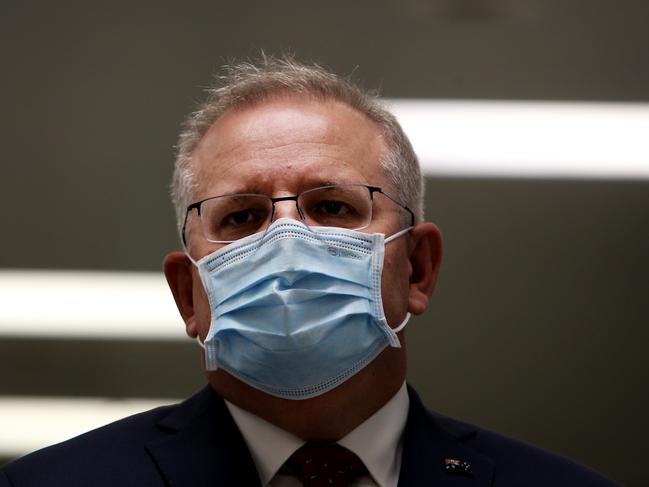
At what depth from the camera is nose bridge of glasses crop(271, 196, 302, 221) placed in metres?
1.98

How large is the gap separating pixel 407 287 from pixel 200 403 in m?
0.54

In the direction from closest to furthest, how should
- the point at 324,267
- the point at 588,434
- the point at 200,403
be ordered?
1. the point at 324,267
2. the point at 200,403
3. the point at 588,434

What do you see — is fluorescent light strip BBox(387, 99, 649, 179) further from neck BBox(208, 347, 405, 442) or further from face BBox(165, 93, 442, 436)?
neck BBox(208, 347, 405, 442)

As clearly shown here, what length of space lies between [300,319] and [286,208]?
0.86ft

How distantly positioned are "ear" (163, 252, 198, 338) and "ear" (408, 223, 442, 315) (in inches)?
20.6

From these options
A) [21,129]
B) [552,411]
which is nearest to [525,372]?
[552,411]

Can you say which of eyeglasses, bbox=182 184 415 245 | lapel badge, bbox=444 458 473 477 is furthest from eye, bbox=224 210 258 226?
lapel badge, bbox=444 458 473 477

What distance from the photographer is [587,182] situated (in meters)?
2.91

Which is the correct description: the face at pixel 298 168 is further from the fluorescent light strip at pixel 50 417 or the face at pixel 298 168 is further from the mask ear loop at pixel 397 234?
the fluorescent light strip at pixel 50 417

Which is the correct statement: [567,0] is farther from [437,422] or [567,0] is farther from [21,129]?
[21,129]

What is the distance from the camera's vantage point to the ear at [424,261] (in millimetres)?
2199

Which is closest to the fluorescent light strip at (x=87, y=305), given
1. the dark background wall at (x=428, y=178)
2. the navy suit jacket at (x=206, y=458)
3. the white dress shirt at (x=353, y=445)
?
the dark background wall at (x=428, y=178)

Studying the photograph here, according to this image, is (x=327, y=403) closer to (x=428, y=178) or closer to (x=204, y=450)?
(x=204, y=450)

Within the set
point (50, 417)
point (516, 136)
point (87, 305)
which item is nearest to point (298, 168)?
point (516, 136)
